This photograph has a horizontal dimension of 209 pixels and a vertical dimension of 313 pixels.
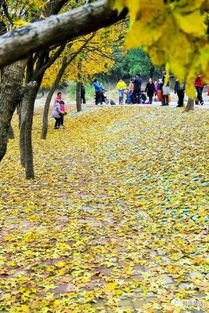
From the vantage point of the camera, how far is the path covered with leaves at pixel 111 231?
195 inches

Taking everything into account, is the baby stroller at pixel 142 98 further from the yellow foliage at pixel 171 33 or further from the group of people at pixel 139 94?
the yellow foliage at pixel 171 33

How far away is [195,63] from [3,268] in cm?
483

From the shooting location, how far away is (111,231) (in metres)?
7.29

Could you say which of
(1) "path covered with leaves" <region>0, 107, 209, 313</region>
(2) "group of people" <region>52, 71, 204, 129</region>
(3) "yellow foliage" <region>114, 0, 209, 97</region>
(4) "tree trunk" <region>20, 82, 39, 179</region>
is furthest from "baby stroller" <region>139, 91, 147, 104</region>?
(3) "yellow foliage" <region>114, 0, 209, 97</region>

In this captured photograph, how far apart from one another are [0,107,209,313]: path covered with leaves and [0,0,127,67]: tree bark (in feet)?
10.2

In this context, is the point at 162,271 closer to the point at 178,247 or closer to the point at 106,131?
the point at 178,247

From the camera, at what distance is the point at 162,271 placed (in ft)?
18.0

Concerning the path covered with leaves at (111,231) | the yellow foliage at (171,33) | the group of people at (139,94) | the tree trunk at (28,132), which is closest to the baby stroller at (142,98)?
the group of people at (139,94)

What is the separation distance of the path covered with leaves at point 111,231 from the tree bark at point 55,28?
10.2ft

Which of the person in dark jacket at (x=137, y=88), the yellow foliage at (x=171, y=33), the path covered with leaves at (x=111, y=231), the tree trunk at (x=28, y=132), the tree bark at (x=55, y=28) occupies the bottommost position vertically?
the path covered with leaves at (x=111, y=231)

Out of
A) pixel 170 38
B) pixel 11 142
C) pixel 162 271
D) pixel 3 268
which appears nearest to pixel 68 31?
pixel 170 38

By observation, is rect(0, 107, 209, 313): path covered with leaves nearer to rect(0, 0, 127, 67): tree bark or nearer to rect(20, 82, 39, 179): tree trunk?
rect(20, 82, 39, 179): tree trunk

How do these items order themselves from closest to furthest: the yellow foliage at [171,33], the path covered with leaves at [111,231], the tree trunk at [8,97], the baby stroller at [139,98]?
the yellow foliage at [171,33]
the path covered with leaves at [111,231]
the tree trunk at [8,97]
the baby stroller at [139,98]

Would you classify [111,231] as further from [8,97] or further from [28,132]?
[28,132]
